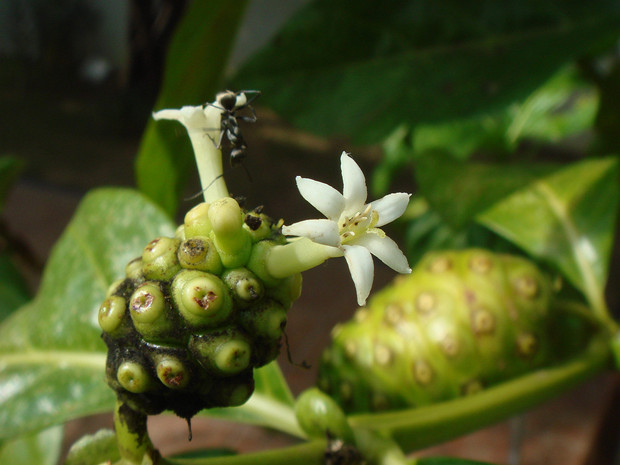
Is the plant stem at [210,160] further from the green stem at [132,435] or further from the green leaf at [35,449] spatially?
the green leaf at [35,449]

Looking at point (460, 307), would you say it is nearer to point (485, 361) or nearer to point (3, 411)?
point (485, 361)

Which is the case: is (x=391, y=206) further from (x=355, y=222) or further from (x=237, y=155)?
(x=237, y=155)

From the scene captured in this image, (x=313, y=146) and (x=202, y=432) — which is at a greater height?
(x=313, y=146)

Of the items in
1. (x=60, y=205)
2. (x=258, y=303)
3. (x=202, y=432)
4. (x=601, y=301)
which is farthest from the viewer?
(x=60, y=205)

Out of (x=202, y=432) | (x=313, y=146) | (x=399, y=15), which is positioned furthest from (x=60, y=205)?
(x=399, y=15)

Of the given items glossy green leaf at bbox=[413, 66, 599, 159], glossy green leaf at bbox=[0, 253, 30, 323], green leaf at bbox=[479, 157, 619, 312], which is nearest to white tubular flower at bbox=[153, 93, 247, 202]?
green leaf at bbox=[479, 157, 619, 312]

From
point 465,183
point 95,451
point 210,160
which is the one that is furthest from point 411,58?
point 95,451
